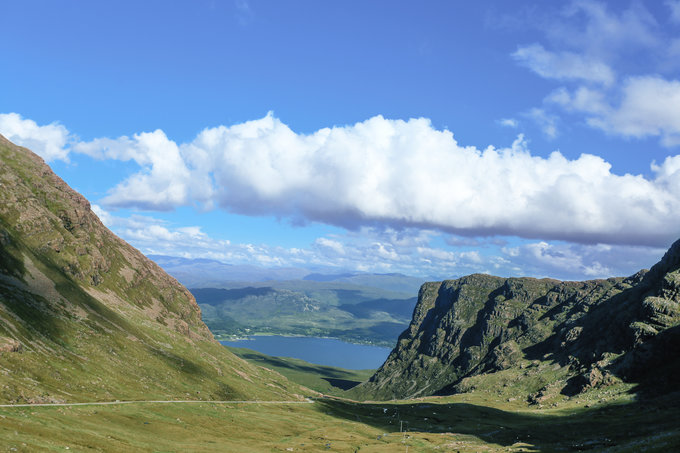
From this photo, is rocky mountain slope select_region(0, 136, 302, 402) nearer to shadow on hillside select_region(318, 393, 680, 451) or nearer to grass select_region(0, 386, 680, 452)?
grass select_region(0, 386, 680, 452)

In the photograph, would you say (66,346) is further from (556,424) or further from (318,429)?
(556,424)

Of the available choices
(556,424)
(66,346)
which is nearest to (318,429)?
(66,346)

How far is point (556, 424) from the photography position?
16700 cm

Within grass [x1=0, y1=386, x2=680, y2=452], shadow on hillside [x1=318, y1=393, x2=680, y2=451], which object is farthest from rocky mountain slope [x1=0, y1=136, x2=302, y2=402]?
shadow on hillside [x1=318, y1=393, x2=680, y2=451]

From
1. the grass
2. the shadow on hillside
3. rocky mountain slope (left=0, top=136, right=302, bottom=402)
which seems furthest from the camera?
the shadow on hillside

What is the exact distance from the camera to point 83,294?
185 meters

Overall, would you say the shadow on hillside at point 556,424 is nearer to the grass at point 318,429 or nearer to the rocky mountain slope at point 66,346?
the grass at point 318,429

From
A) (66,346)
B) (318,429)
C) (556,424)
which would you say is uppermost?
(66,346)

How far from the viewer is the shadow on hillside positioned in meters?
125

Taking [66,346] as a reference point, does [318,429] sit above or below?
below

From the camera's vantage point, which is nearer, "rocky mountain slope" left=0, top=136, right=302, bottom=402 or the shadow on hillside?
"rocky mountain slope" left=0, top=136, right=302, bottom=402

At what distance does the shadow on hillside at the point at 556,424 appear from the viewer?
124744mm

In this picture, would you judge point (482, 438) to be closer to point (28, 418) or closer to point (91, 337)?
point (28, 418)

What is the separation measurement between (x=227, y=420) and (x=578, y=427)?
5070 inches
